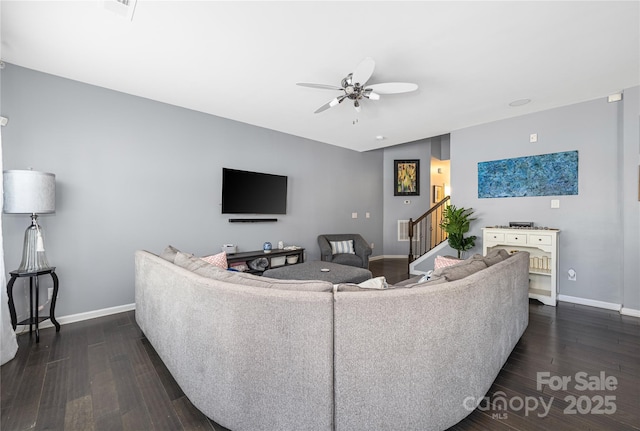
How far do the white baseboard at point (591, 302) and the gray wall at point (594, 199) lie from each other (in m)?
0.04

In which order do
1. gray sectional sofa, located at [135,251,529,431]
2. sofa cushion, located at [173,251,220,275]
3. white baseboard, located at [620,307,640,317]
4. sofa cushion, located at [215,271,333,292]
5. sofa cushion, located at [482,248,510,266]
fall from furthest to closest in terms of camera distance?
1. white baseboard, located at [620,307,640,317]
2. sofa cushion, located at [482,248,510,266]
3. sofa cushion, located at [173,251,220,275]
4. sofa cushion, located at [215,271,333,292]
5. gray sectional sofa, located at [135,251,529,431]

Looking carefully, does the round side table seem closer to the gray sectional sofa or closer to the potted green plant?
the gray sectional sofa

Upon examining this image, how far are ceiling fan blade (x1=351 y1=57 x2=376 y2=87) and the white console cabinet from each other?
120 inches

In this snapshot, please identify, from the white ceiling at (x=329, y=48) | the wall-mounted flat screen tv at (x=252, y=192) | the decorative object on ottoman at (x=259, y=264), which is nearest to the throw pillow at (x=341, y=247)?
the wall-mounted flat screen tv at (x=252, y=192)

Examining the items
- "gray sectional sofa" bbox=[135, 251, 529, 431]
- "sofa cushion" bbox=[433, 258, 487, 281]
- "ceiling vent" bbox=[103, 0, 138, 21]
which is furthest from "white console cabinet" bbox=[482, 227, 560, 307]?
"ceiling vent" bbox=[103, 0, 138, 21]

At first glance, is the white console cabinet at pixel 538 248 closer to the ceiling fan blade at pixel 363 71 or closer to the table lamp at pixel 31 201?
the ceiling fan blade at pixel 363 71

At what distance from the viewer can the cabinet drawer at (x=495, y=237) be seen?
3.90 metres

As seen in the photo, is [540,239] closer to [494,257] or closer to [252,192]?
[494,257]

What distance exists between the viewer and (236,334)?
133 cm

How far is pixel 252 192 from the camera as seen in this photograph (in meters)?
4.44

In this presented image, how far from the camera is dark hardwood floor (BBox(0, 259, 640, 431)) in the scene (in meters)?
1.54

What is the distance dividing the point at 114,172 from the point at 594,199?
610 centimetres

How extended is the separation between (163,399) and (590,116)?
5.49 metres

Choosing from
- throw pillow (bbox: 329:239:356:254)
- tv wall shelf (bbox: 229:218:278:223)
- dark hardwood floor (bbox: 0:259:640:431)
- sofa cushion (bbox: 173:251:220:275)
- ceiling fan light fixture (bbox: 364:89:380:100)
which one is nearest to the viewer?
dark hardwood floor (bbox: 0:259:640:431)
